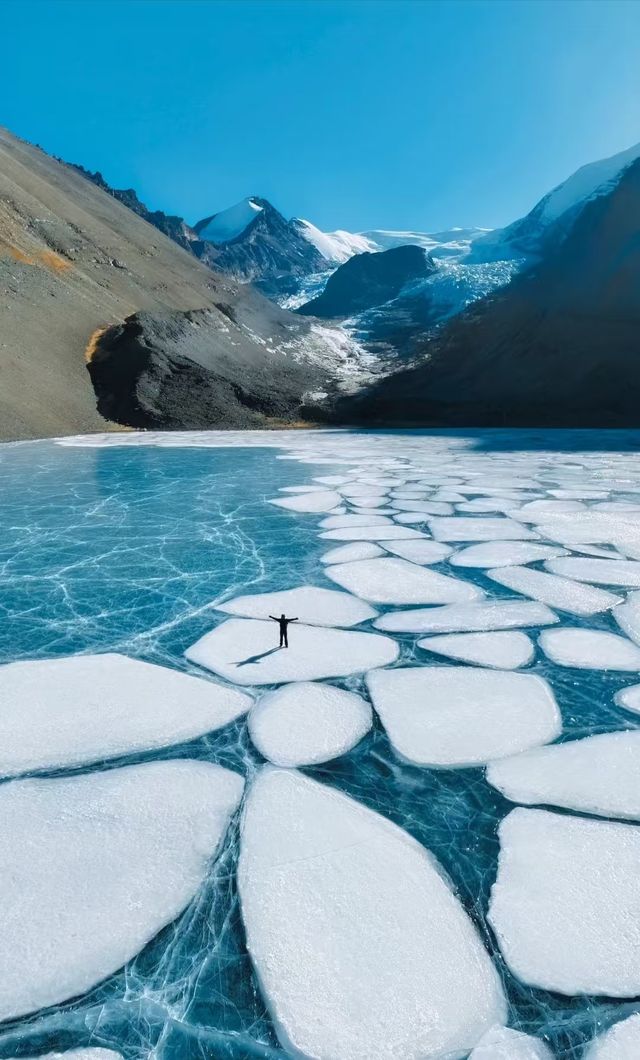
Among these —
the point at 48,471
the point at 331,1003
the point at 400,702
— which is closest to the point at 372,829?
the point at 331,1003

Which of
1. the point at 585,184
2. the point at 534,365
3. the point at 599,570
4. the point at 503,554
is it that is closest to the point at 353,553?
the point at 503,554

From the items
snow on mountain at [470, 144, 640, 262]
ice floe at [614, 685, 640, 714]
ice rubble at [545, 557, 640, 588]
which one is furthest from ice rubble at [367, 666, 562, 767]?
snow on mountain at [470, 144, 640, 262]

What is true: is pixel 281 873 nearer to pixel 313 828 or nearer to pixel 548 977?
pixel 313 828

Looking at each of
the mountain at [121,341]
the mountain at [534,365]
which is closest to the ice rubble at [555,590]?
the mountain at [121,341]

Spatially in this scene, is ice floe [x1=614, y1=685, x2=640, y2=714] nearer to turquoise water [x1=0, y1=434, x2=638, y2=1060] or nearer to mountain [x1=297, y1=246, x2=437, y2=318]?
turquoise water [x1=0, y1=434, x2=638, y2=1060]

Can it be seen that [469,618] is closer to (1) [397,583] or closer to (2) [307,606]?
(1) [397,583]

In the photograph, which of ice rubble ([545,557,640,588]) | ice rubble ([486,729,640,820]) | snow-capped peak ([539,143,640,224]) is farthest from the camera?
snow-capped peak ([539,143,640,224])
